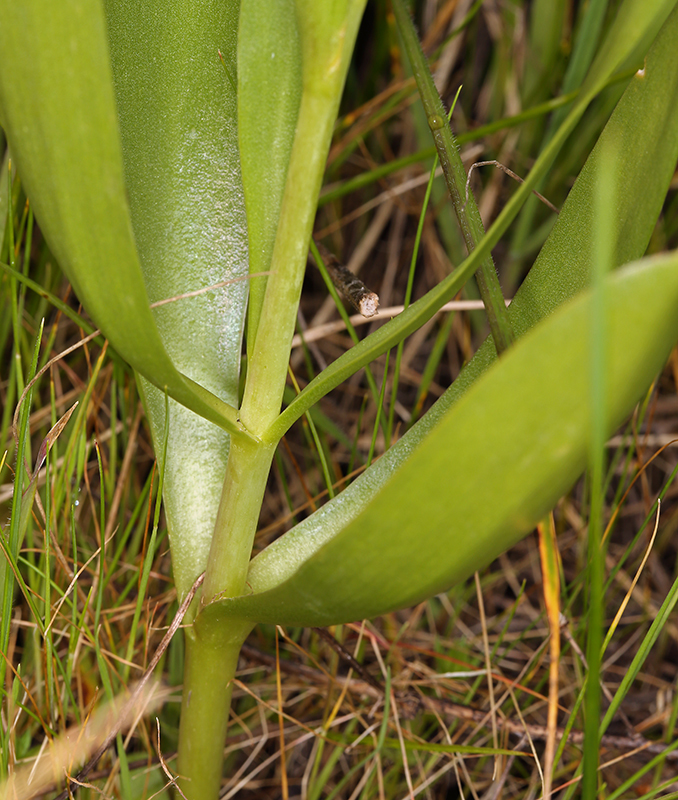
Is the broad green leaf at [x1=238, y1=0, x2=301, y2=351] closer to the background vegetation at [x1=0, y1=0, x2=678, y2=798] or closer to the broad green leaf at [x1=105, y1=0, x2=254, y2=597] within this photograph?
the broad green leaf at [x1=105, y1=0, x2=254, y2=597]

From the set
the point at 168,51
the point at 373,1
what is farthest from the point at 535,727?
the point at 373,1

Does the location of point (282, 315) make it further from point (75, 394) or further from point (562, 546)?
point (562, 546)

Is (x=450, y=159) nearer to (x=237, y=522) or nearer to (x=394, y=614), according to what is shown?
(x=237, y=522)

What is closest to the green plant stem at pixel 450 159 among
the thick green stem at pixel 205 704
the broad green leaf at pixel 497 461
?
the broad green leaf at pixel 497 461

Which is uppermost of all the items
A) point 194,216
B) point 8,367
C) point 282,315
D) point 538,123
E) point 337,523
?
point 538,123

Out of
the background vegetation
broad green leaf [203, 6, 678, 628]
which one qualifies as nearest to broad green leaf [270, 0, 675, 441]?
broad green leaf [203, 6, 678, 628]
